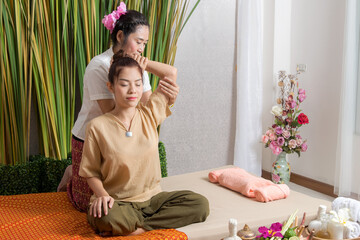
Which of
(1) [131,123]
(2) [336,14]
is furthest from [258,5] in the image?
(1) [131,123]

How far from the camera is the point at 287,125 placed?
3.37 metres

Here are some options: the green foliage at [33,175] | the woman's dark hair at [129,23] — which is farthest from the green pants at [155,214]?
the green foliage at [33,175]

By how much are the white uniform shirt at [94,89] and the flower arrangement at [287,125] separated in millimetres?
1621

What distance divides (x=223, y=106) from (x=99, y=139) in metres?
1.93

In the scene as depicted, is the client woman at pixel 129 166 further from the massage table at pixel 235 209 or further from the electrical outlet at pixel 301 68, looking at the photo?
the electrical outlet at pixel 301 68

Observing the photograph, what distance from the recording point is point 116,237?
1.84m

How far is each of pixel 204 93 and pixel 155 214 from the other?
1793 mm

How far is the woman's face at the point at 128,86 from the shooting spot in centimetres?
192

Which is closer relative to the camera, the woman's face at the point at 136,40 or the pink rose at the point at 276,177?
the woman's face at the point at 136,40

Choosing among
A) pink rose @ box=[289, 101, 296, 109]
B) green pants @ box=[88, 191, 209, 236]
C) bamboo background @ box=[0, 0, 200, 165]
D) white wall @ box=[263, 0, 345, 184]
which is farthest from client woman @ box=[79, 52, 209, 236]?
white wall @ box=[263, 0, 345, 184]

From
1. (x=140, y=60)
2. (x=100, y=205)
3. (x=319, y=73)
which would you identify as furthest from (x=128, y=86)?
(x=319, y=73)

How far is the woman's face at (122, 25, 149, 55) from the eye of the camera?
6.88ft

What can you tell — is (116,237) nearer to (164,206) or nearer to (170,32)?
(164,206)

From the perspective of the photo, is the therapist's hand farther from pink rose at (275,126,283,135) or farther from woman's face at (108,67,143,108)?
pink rose at (275,126,283,135)
